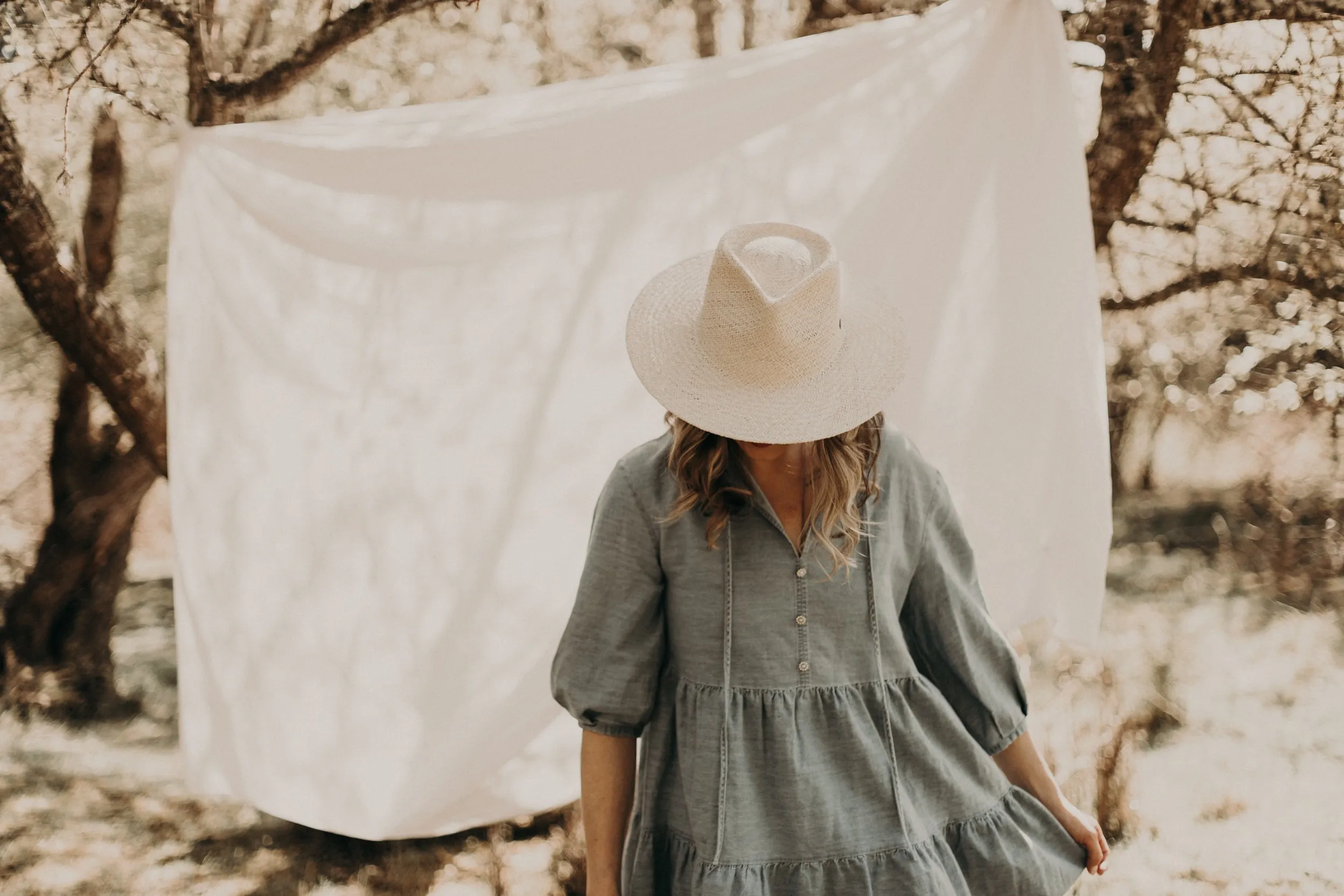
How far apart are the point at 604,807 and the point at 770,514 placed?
1.45 ft

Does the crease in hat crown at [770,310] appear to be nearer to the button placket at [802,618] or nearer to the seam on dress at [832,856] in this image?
the button placket at [802,618]

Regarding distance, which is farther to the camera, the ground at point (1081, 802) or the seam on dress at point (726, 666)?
the ground at point (1081, 802)

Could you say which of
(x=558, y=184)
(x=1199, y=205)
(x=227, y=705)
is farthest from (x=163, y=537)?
(x=1199, y=205)

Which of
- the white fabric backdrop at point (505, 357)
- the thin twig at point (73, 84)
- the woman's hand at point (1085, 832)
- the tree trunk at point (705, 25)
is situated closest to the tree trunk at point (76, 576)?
the thin twig at point (73, 84)

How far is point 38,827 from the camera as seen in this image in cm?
333

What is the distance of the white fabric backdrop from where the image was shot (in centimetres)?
200

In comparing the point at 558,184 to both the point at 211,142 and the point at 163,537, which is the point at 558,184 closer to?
the point at 211,142

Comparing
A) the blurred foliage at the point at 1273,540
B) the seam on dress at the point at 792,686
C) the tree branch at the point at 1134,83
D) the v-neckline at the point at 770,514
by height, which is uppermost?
the tree branch at the point at 1134,83

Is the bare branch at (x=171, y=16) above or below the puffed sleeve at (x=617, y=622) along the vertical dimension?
above

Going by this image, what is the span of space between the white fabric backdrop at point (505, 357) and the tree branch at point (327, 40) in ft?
3.54

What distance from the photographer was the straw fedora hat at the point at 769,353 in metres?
1.24

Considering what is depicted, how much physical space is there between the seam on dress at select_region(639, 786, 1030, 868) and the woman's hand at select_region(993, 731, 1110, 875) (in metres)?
0.09

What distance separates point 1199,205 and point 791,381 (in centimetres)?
274

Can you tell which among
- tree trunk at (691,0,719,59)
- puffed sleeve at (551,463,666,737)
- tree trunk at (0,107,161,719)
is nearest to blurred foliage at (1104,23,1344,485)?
tree trunk at (691,0,719,59)
